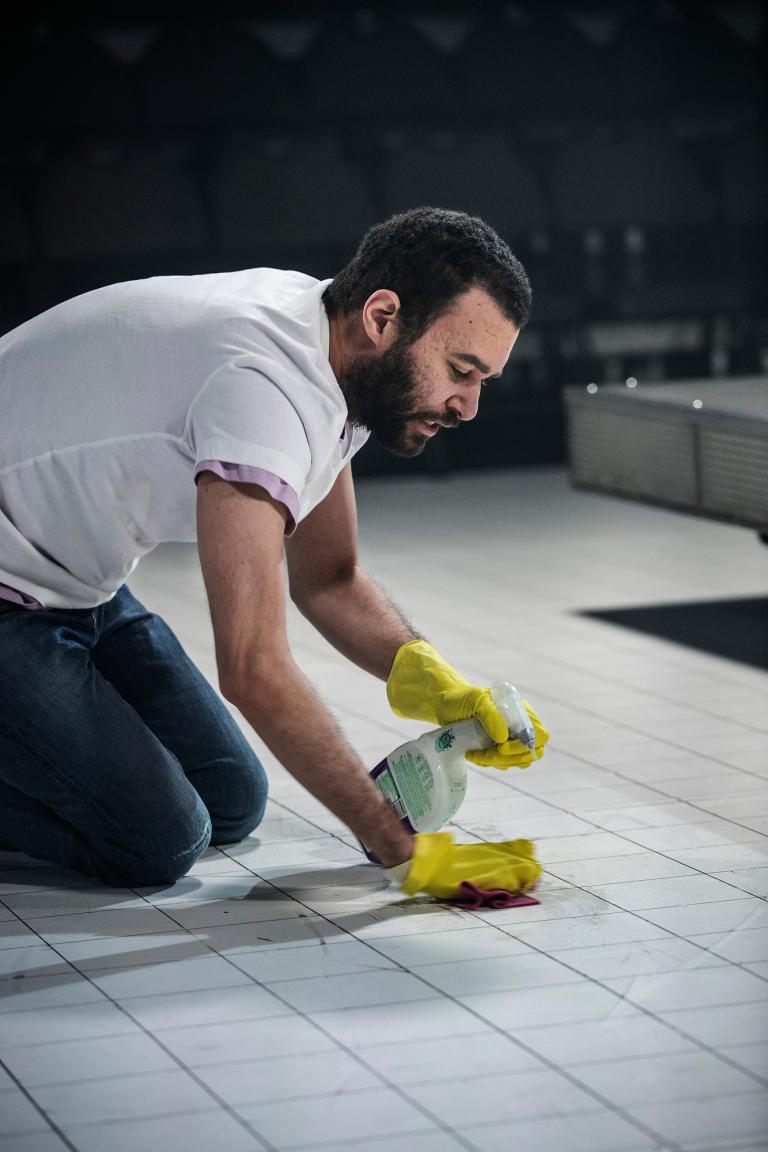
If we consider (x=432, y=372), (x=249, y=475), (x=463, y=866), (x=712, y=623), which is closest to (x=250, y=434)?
(x=249, y=475)

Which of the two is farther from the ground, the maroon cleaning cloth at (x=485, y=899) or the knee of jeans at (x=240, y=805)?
the knee of jeans at (x=240, y=805)

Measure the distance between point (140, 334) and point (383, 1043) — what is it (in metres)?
1.08

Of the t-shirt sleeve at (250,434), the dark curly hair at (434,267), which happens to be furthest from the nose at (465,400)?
the t-shirt sleeve at (250,434)

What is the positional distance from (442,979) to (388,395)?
841 mm

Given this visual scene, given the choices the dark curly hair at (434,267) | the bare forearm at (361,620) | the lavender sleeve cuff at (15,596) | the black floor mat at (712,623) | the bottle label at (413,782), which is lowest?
the black floor mat at (712,623)

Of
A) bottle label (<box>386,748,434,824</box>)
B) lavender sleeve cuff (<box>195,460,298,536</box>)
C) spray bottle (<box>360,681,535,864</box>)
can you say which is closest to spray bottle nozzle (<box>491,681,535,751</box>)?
spray bottle (<box>360,681,535,864</box>)

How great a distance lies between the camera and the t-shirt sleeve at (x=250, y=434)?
237cm

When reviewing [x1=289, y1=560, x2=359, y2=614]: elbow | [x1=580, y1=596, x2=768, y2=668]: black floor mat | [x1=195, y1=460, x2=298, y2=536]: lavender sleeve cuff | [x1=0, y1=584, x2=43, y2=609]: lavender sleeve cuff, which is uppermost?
[x1=195, y1=460, x2=298, y2=536]: lavender sleeve cuff

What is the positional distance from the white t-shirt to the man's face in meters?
0.04

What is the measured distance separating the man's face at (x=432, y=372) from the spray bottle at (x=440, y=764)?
0.42 m

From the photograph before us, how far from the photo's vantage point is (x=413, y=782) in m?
2.70

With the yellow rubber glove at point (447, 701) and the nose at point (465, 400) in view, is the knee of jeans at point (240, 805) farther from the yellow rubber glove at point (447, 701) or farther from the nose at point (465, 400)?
the nose at point (465, 400)

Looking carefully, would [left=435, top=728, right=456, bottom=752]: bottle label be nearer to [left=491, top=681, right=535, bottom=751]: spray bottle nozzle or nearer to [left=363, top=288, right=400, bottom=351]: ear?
[left=491, top=681, right=535, bottom=751]: spray bottle nozzle

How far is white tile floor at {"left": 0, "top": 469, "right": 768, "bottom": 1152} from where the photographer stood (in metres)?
1.93
